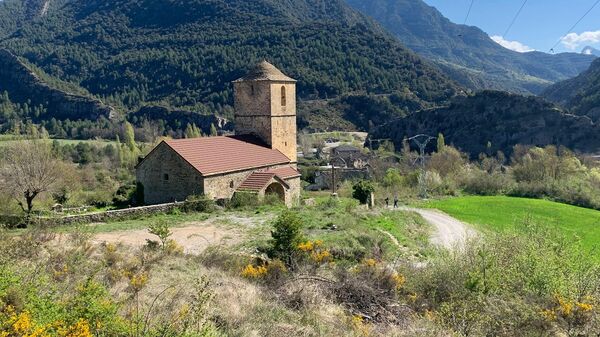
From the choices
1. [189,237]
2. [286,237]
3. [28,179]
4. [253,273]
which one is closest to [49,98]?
[28,179]

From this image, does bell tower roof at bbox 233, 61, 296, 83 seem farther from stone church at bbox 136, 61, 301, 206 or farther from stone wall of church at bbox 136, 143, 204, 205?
stone wall of church at bbox 136, 143, 204, 205

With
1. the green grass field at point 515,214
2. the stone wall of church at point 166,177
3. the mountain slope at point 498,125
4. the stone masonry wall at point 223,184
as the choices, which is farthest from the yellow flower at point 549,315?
the mountain slope at point 498,125

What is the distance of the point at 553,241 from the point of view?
10594 mm

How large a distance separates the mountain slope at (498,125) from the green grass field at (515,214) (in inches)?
2131

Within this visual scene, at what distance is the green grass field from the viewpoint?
2142 centimetres

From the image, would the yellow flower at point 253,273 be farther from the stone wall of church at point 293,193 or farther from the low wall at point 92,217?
the stone wall of church at point 293,193

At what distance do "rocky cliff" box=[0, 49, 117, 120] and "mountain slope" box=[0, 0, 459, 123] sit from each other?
7.02 metres

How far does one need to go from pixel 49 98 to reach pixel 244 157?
97.0m

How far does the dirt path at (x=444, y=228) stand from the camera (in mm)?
18239

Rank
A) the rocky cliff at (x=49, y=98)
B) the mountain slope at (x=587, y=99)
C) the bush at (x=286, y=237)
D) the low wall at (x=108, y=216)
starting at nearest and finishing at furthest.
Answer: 1. the bush at (x=286, y=237)
2. the low wall at (x=108, y=216)
3. the mountain slope at (x=587, y=99)
4. the rocky cliff at (x=49, y=98)

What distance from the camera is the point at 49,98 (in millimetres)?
106250

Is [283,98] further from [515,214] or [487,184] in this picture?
[487,184]

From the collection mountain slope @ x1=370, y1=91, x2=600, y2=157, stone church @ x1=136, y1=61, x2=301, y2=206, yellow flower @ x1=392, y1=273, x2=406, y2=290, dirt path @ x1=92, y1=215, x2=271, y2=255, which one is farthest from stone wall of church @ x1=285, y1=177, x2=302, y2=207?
mountain slope @ x1=370, y1=91, x2=600, y2=157

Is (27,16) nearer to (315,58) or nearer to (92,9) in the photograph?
(92,9)
